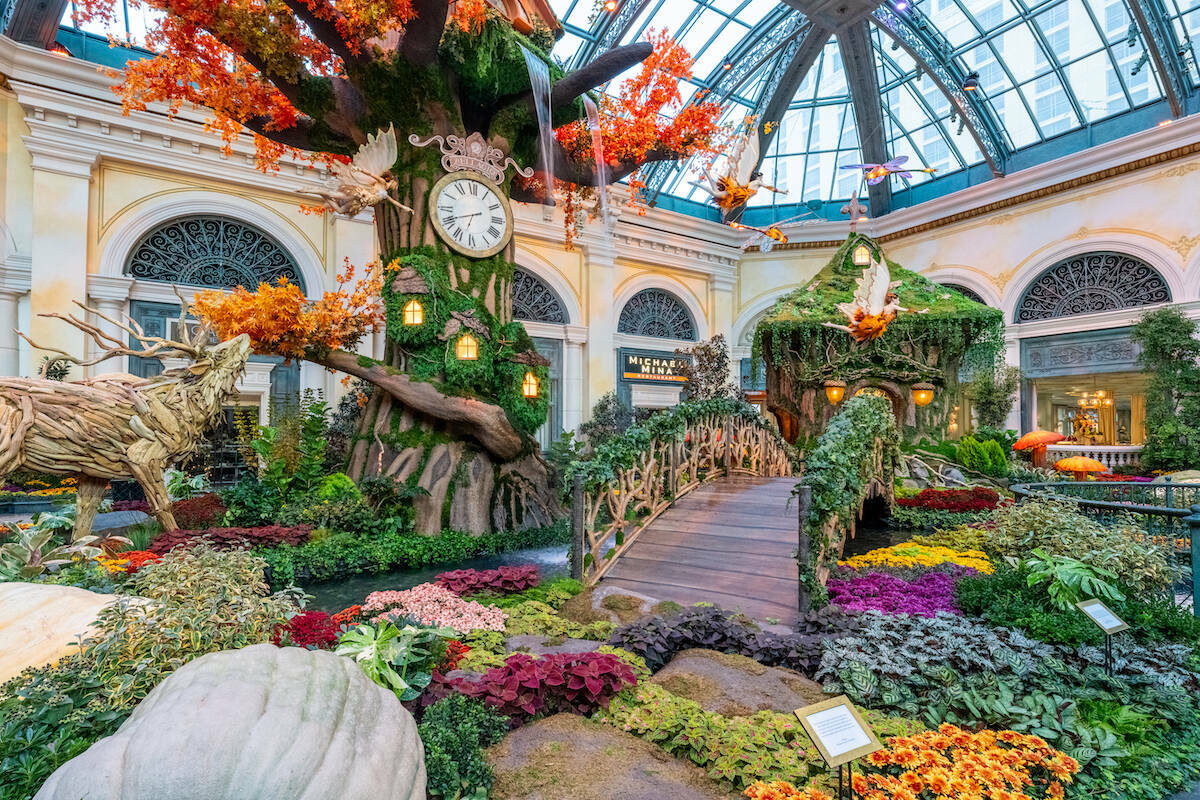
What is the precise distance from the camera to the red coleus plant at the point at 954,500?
10852 millimetres

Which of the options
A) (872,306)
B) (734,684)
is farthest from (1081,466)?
(734,684)

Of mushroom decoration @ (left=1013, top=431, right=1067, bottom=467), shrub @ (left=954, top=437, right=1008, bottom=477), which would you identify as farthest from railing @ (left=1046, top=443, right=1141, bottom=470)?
shrub @ (left=954, top=437, right=1008, bottom=477)

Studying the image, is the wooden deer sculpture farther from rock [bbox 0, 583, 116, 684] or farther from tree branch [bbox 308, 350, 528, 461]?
rock [bbox 0, 583, 116, 684]

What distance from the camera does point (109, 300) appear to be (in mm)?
12672

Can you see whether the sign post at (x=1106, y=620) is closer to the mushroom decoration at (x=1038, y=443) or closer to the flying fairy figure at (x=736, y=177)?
the flying fairy figure at (x=736, y=177)

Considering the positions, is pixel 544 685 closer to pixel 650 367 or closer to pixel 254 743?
pixel 254 743

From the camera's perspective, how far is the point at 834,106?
73.0 feet

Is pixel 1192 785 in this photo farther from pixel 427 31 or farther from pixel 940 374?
→ pixel 940 374

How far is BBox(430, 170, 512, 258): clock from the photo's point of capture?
30.8 feet

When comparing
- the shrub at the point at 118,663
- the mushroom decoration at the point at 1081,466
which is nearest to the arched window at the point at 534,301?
the mushroom decoration at the point at 1081,466

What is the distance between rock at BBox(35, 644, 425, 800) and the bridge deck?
3752 mm

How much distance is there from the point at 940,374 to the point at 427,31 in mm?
13501

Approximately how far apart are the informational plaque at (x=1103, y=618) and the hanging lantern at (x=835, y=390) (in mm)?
11668

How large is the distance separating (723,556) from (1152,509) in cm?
364
